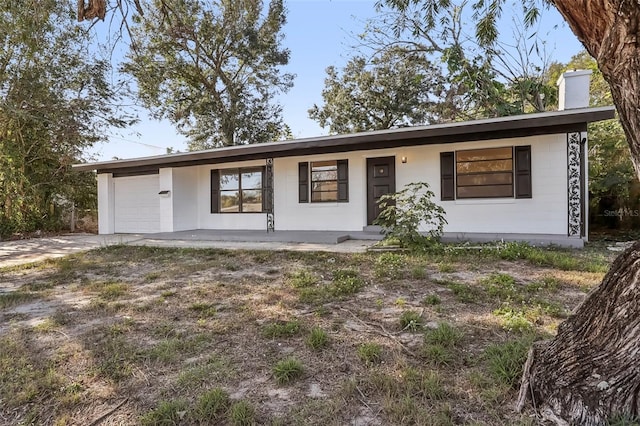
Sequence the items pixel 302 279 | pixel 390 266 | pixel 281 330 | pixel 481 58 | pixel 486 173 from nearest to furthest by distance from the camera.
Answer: pixel 281 330, pixel 302 279, pixel 390 266, pixel 486 173, pixel 481 58

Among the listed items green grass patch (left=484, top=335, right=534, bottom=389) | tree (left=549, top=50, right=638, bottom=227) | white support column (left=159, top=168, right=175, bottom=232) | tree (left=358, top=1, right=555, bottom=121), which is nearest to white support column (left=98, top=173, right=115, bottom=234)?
white support column (left=159, top=168, right=175, bottom=232)

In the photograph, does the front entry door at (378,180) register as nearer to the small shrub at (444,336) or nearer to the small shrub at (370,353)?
the small shrub at (444,336)

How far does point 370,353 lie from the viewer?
2602 millimetres

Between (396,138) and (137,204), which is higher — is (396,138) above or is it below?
above

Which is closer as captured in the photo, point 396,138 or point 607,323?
point 607,323

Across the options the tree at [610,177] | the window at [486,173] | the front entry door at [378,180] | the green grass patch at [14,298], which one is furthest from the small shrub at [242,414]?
the tree at [610,177]

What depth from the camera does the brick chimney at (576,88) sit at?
25.1 ft

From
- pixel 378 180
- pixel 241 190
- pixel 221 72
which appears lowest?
pixel 241 190

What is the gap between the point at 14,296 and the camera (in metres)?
4.48

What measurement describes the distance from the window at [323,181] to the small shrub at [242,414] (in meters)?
7.64

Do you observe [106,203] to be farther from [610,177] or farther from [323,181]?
[610,177]

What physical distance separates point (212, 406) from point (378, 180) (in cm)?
770

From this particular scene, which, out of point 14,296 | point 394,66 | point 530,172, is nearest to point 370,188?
point 530,172

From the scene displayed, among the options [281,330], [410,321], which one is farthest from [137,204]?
[410,321]
